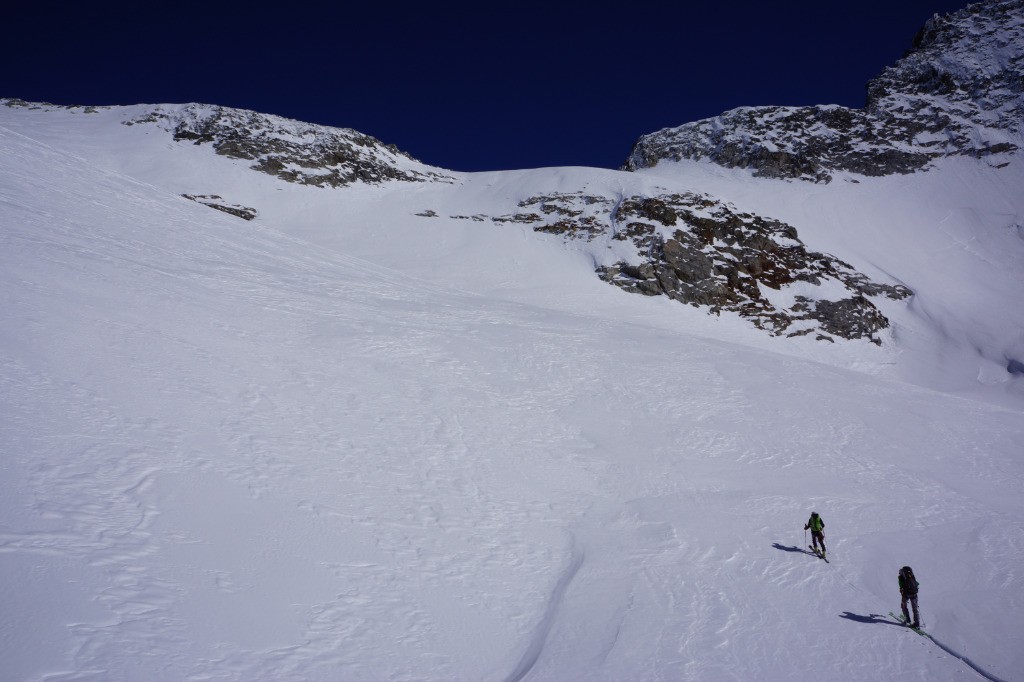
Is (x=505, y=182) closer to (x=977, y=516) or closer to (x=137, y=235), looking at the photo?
(x=137, y=235)

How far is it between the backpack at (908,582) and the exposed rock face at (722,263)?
30.8 meters

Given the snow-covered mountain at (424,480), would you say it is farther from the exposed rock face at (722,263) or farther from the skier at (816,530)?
the exposed rock face at (722,263)

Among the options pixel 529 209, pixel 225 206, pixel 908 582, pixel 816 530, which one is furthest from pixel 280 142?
pixel 908 582

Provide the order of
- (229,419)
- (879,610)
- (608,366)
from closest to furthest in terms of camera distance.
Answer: (879,610)
(229,419)
(608,366)

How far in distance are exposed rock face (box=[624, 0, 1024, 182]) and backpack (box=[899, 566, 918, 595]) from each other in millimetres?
66735

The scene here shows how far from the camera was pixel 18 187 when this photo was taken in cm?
1747

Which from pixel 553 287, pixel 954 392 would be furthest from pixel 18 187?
pixel 954 392

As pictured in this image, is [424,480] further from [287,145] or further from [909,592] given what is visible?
[287,145]

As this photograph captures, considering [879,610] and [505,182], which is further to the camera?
[505,182]

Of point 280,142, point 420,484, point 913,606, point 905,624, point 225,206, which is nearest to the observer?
point 913,606

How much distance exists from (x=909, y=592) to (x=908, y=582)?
7.0 inches

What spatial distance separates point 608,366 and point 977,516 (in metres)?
10.3

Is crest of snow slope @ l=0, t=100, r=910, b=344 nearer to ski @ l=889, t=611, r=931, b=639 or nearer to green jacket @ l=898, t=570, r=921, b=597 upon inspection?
ski @ l=889, t=611, r=931, b=639

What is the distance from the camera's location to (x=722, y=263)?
4166cm
